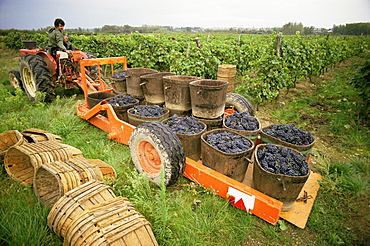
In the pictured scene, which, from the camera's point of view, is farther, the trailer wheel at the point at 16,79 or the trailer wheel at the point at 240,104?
the trailer wheel at the point at 16,79

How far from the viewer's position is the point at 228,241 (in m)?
2.52

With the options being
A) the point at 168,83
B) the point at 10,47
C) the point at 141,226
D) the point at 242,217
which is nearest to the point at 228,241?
the point at 242,217

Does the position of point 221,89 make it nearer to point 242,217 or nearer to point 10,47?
point 242,217

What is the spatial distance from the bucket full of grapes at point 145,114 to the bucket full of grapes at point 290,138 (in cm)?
178

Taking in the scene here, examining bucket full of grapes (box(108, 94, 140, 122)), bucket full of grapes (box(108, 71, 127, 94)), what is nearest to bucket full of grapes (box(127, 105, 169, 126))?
bucket full of grapes (box(108, 94, 140, 122))

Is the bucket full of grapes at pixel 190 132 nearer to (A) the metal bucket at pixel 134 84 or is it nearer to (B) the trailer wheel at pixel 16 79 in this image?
(A) the metal bucket at pixel 134 84

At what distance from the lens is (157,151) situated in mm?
3047

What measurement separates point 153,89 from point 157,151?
1787 mm

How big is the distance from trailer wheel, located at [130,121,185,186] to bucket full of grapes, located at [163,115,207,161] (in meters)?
0.35

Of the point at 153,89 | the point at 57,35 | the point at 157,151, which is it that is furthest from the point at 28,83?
the point at 157,151

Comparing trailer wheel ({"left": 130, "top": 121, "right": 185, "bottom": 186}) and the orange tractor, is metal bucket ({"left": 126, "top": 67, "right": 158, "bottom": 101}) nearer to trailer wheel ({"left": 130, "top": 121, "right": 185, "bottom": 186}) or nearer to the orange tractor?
the orange tractor

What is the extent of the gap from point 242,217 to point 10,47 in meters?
29.5

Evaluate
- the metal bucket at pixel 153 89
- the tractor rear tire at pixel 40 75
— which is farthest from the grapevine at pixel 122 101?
the tractor rear tire at pixel 40 75

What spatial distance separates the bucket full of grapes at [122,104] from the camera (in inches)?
174
